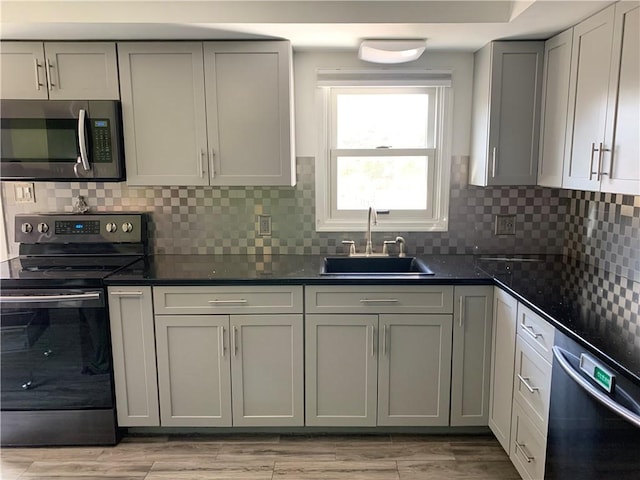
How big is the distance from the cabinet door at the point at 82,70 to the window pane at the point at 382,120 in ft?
4.20

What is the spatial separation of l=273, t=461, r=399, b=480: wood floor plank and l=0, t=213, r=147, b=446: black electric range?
0.93m

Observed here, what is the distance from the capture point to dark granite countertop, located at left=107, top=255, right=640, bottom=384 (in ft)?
4.83

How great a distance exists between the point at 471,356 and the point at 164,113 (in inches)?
80.7

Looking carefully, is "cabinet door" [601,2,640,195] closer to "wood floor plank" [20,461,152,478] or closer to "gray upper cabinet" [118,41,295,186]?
"gray upper cabinet" [118,41,295,186]

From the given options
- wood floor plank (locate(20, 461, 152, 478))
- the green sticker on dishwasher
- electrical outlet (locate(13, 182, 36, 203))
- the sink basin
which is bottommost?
wood floor plank (locate(20, 461, 152, 478))

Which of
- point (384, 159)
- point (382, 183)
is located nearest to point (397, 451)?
point (382, 183)

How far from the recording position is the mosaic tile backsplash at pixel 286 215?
108 inches

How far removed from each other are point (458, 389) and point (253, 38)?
2.09 m

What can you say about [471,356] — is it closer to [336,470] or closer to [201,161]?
[336,470]

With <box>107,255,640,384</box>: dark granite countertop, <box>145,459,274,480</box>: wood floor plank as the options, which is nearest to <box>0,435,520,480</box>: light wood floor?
<box>145,459,274,480</box>: wood floor plank

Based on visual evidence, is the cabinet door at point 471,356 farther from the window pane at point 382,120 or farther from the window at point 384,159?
the window pane at point 382,120

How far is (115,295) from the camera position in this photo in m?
2.22

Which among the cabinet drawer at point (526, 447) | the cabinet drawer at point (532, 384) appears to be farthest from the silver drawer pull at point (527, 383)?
the cabinet drawer at point (526, 447)

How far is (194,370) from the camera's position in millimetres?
2291
